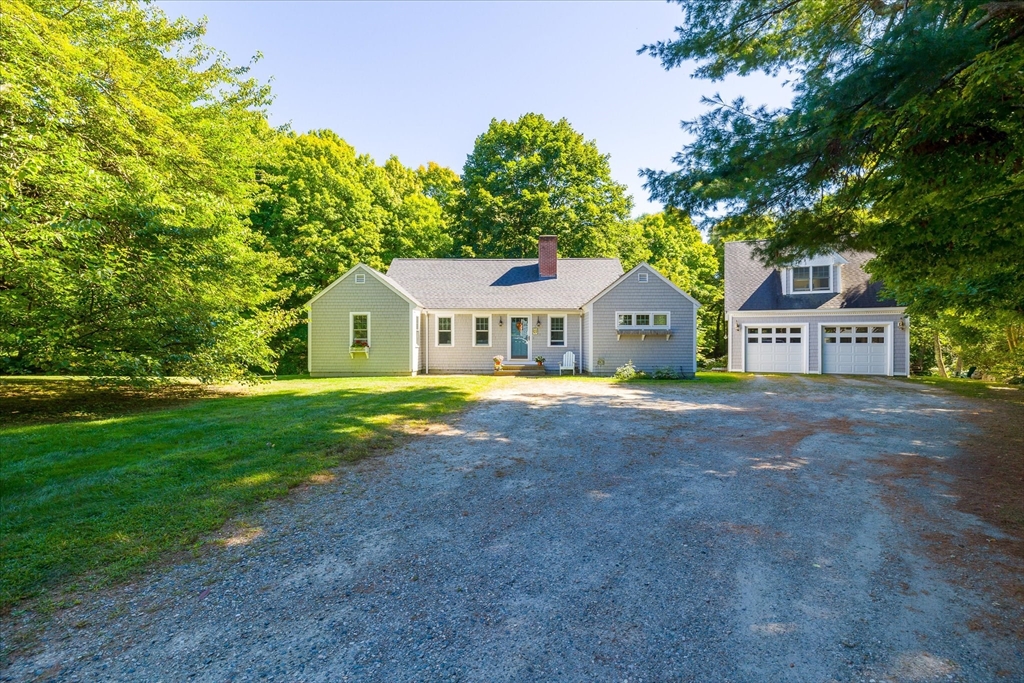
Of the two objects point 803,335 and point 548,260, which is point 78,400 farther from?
point 803,335

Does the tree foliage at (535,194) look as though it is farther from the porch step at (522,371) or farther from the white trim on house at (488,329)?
the porch step at (522,371)

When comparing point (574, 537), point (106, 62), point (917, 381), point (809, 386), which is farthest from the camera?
point (917, 381)

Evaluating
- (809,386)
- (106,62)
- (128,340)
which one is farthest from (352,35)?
(809,386)

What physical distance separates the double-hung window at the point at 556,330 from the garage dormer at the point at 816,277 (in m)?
9.92

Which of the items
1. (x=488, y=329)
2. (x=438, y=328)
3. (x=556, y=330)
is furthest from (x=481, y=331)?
(x=556, y=330)

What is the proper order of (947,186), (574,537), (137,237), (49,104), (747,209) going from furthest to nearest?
(137,237) → (49,104) → (747,209) → (947,186) → (574,537)

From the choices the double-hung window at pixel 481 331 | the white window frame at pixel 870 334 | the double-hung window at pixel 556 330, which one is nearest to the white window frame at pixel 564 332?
the double-hung window at pixel 556 330

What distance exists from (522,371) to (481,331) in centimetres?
242

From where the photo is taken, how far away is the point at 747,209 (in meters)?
6.04

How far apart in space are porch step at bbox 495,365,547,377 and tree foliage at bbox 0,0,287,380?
8.26 meters

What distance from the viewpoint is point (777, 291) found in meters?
20.5

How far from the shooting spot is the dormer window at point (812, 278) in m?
20.0

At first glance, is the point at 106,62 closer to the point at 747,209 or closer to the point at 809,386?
the point at 747,209

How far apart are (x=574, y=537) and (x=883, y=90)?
525cm
